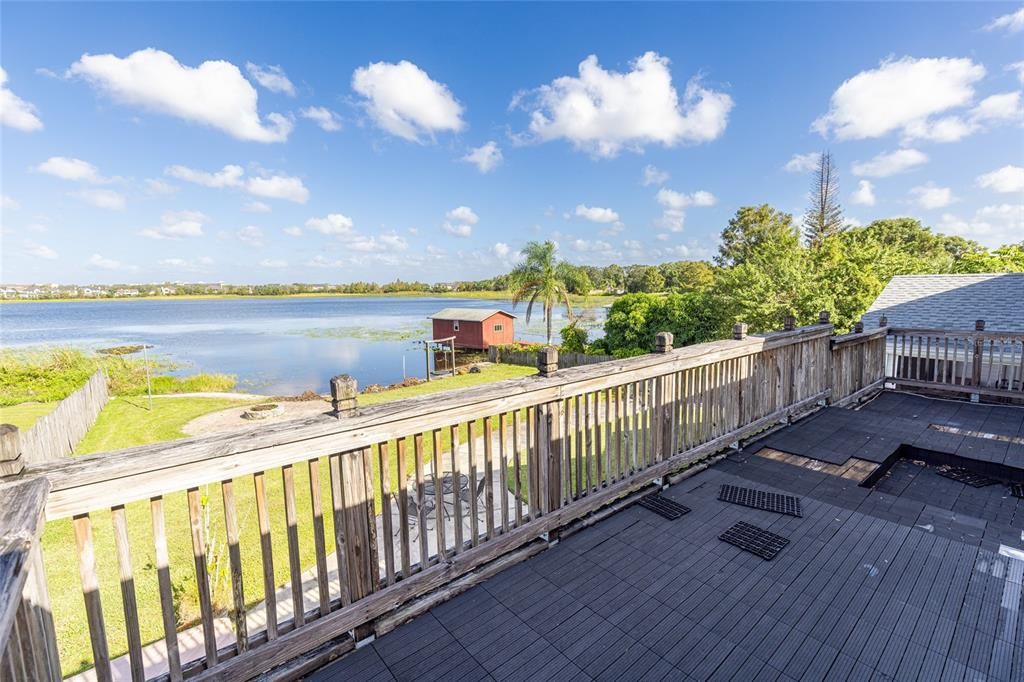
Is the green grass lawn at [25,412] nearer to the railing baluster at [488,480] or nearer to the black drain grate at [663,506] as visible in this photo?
the railing baluster at [488,480]

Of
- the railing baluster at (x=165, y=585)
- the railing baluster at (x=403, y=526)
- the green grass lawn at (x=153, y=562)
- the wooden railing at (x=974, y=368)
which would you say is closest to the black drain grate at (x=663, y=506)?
the railing baluster at (x=403, y=526)

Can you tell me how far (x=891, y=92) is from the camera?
13109 mm

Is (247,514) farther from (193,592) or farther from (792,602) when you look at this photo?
(792,602)

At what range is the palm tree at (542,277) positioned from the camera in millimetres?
20922

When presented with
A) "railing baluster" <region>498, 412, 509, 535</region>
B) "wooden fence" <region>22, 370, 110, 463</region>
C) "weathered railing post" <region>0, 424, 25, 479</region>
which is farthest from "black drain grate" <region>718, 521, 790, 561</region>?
"wooden fence" <region>22, 370, 110, 463</region>

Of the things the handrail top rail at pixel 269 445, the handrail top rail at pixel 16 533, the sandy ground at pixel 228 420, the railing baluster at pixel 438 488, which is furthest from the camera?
the sandy ground at pixel 228 420

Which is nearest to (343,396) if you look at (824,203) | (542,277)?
(542,277)

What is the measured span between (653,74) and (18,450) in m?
15.2

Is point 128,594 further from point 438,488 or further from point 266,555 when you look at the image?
point 438,488

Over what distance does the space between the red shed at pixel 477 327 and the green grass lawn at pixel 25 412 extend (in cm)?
1637

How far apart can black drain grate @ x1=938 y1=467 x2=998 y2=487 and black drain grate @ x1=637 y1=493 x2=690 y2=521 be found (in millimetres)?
2448

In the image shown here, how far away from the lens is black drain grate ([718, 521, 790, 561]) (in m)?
2.58

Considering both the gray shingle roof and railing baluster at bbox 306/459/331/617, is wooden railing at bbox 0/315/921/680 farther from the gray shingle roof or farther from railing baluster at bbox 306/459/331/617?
the gray shingle roof

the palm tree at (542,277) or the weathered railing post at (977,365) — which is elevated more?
the palm tree at (542,277)
